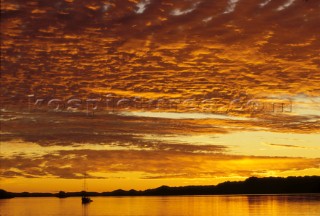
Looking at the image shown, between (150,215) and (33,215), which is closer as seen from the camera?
(150,215)

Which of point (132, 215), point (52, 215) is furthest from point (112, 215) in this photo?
point (52, 215)

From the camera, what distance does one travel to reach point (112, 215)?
399 feet

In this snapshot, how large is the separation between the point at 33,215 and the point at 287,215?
59.2 meters

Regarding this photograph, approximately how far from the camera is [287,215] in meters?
115

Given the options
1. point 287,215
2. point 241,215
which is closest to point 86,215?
point 241,215

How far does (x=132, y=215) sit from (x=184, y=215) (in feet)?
39.2

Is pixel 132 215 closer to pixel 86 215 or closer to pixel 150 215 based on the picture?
pixel 150 215

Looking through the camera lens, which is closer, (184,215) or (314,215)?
(314,215)

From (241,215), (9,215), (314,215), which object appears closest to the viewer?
(314,215)

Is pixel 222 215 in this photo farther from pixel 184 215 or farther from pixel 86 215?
pixel 86 215

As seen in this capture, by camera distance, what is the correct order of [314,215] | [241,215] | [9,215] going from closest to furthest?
1. [314,215]
2. [241,215]
3. [9,215]

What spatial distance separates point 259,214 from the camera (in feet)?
390

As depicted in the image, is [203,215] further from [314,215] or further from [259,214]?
[314,215]

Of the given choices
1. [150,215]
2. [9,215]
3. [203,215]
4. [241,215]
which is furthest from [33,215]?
[241,215]
